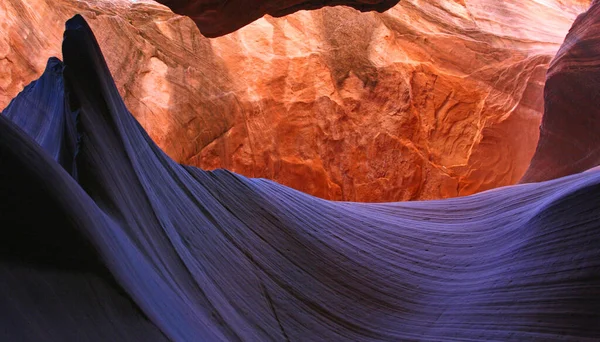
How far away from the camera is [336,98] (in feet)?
33.8

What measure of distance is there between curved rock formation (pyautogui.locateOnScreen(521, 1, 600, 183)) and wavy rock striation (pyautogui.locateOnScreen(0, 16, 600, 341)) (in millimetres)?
2629

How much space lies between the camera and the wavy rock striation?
1623 mm

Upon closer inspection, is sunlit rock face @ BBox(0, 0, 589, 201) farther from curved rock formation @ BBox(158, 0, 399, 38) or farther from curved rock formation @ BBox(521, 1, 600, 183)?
curved rock formation @ BBox(158, 0, 399, 38)

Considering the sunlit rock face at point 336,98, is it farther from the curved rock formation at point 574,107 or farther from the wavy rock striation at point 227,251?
the wavy rock striation at point 227,251

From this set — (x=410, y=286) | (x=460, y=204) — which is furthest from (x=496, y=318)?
(x=460, y=204)

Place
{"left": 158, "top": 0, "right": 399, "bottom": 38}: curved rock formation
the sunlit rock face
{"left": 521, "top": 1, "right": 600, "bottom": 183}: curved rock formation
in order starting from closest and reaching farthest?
{"left": 158, "top": 0, "right": 399, "bottom": 38}: curved rock formation < {"left": 521, "top": 1, "right": 600, "bottom": 183}: curved rock formation < the sunlit rock face

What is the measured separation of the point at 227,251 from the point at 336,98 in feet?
23.4

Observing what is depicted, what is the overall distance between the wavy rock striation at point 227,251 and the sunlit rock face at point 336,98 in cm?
519

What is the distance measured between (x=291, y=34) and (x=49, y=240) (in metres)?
9.40

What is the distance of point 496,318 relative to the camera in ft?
9.23

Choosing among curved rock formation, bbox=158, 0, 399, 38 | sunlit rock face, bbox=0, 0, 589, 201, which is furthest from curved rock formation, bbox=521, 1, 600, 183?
curved rock formation, bbox=158, 0, 399, 38

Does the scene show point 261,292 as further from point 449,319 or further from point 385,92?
point 385,92

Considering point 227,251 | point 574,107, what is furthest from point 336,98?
point 227,251

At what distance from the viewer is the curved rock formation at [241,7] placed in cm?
546
